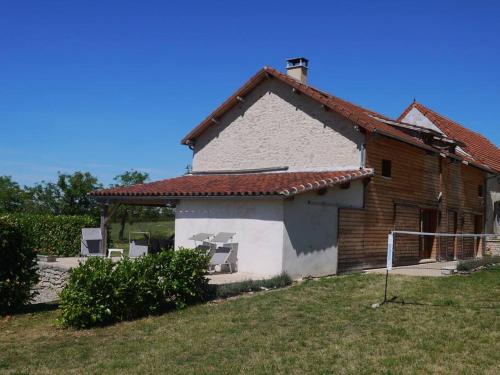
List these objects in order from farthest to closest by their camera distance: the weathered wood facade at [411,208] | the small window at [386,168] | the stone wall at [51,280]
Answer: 1. the small window at [386,168]
2. the stone wall at [51,280]
3. the weathered wood facade at [411,208]

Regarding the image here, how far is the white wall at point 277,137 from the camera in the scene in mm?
17266

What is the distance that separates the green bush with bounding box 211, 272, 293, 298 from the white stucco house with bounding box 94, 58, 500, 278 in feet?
1.74

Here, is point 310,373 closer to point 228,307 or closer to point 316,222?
point 228,307

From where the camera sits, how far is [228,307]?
36.1ft

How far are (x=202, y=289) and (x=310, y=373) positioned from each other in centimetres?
532

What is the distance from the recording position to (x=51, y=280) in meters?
17.6

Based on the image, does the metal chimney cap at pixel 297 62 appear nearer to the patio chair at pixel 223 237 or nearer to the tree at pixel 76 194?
the patio chair at pixel 223 237

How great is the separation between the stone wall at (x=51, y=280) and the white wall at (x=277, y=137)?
6.63m

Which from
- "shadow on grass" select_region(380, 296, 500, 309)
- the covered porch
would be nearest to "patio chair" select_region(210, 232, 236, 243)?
the covered porch

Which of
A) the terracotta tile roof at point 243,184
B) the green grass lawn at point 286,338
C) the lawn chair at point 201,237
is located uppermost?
the terracotta tile roof at point 243,184

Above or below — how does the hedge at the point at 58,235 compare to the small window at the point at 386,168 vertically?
below

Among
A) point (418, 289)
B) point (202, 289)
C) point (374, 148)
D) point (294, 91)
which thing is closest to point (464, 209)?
point (374, 148)

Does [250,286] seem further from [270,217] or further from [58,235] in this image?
[58,235]

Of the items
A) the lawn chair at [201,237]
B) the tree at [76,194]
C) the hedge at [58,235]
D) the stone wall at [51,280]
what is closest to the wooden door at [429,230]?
the lawn chair at [201,237]
